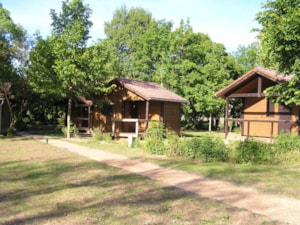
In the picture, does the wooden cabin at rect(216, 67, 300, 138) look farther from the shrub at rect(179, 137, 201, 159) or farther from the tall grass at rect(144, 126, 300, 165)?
the shrub at rect(179, 137, 201, 159)

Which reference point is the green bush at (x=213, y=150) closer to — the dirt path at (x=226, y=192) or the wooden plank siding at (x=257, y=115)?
the dirt path at (x=226, y=192)

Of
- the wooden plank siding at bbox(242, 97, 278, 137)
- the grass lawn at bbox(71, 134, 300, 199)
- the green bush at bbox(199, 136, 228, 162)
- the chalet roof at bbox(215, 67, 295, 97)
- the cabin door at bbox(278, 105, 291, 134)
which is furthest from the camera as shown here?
the wooden plank siding at bbox(242, 97, 278, 137)

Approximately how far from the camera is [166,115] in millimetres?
21297

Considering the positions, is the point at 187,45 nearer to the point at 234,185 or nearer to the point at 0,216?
the point at 234,185

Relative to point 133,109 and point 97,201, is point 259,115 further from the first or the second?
point 97,201

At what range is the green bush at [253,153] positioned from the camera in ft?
34.1

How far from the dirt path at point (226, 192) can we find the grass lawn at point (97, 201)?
0.34 metres

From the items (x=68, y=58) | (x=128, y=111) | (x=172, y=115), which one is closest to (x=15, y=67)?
(x=68, y=58)

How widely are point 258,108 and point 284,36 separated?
9.93m

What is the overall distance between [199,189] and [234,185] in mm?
958

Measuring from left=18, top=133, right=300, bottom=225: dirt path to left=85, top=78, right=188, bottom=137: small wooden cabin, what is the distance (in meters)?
10.00

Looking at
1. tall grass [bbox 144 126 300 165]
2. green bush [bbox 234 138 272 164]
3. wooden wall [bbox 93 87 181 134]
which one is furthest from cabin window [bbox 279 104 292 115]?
green bush [bbox 234 138 272 164]

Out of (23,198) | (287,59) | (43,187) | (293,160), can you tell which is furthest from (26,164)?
(287,59)

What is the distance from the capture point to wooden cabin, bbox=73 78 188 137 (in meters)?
20.1
